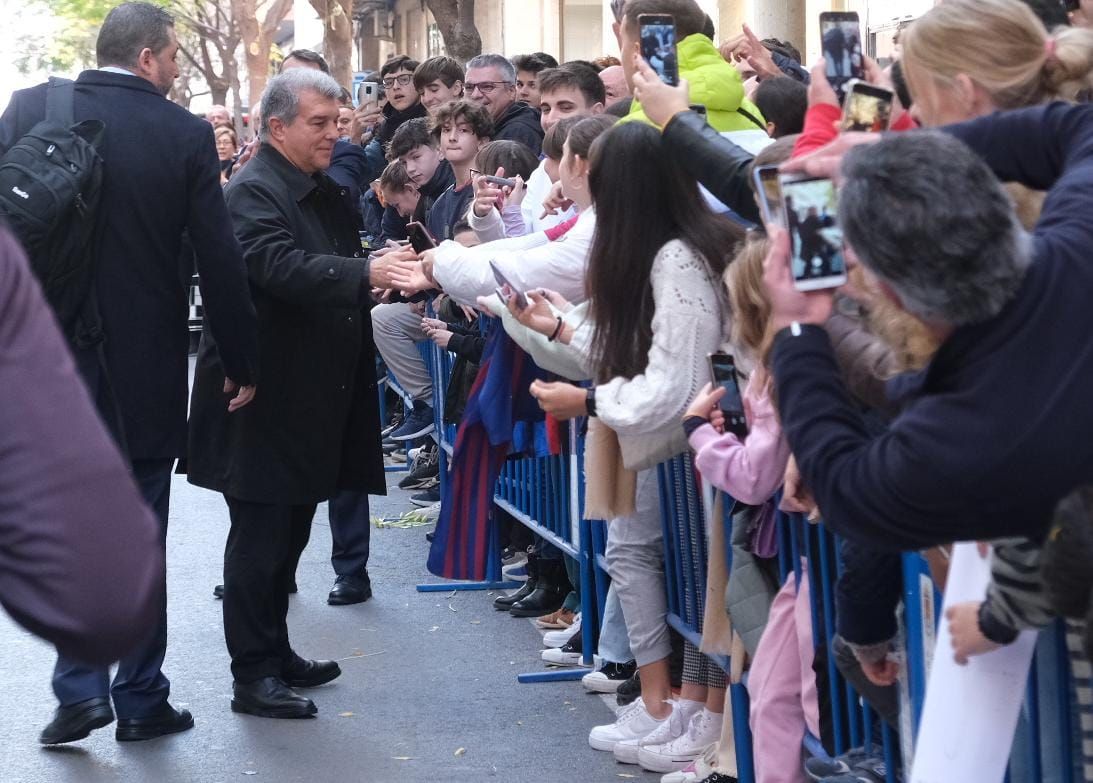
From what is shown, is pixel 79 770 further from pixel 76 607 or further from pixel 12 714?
pixel 76 607

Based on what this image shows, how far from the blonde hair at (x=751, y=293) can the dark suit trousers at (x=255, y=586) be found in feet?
8.69

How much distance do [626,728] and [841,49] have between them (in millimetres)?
2691

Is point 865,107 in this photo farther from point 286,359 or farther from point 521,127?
point 521,127

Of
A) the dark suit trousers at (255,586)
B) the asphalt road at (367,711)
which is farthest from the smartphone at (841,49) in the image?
the dark suit trousers at (255,586)

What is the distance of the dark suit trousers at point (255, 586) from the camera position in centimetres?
612

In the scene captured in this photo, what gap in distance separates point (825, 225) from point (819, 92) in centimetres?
73

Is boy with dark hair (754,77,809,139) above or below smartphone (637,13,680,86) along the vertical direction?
below

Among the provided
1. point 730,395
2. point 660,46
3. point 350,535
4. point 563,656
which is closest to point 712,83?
point 660,46

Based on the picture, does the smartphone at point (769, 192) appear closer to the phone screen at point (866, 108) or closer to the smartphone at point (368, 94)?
the phone screen at point (866, 108)

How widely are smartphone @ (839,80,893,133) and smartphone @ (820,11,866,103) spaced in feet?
0.98

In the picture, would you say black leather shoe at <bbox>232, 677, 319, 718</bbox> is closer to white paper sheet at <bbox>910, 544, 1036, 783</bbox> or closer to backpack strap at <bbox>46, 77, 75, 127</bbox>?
backpack strap at <bbox>46, 77, 75, 127</bbox>

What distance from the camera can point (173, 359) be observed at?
5906 millimetres

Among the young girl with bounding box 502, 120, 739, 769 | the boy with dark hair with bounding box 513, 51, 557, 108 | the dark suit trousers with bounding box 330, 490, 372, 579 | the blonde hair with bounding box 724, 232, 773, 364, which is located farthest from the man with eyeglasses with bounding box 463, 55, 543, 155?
the blonde hair with bounding box 724, 232, 773, 364

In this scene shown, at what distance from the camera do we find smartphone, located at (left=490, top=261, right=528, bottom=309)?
17.0 feet
